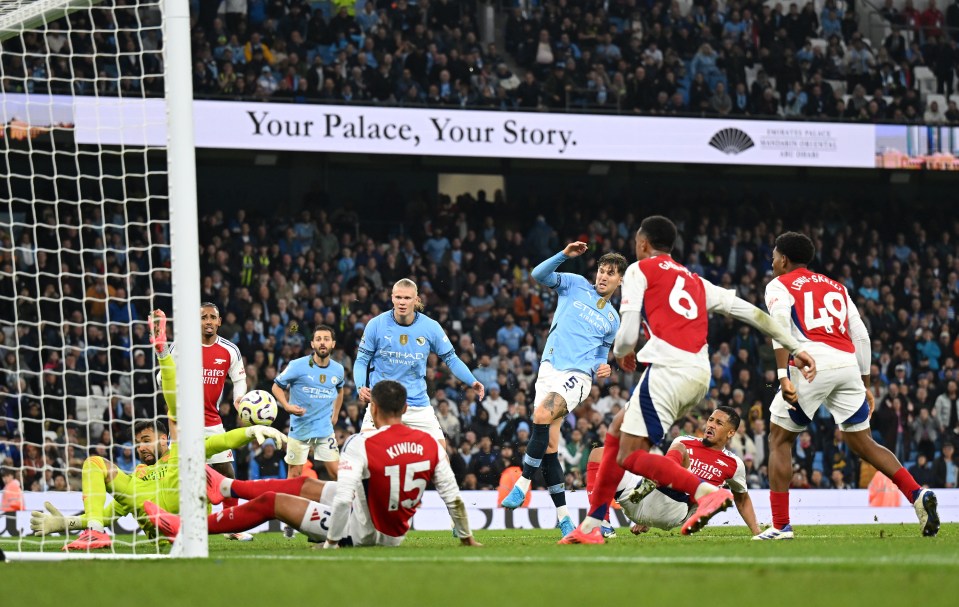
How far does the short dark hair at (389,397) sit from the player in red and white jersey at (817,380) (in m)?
2.82

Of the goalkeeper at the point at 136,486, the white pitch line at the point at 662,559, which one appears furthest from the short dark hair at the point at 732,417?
the goalkeeper at the point at 136,486

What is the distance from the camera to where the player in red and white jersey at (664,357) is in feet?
25.6

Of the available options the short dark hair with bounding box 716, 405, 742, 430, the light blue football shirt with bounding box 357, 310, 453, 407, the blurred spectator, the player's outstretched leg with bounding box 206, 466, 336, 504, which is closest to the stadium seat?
the blurred spectator

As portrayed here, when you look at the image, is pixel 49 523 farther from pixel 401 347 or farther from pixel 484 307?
pixel 484 307

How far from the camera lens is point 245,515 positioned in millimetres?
8164

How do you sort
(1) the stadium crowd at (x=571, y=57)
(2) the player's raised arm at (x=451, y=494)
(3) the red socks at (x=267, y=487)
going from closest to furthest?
(2) the player's raised arm at (x=451, y=494) → (3) the red socks at (x=267, y=487) → (1) the stadium crowd at (x=571, y=57)

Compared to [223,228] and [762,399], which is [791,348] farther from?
[223,228]

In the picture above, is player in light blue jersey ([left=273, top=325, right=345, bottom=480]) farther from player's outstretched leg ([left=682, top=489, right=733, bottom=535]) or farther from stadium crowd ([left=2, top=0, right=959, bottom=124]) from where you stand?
stadium crowd ([left=2, top=0, right=959, bottom=124])

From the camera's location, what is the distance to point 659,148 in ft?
75.9

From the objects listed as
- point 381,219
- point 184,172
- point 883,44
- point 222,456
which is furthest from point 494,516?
point 883,44

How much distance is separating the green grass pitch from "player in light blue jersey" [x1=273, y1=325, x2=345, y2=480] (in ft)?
17.2

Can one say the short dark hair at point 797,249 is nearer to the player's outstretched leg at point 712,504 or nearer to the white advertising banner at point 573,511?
the player's outstretched leg at point 712,504

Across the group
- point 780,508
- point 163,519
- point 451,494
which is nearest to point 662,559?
point 451,494

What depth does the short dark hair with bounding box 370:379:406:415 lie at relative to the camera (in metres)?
7.75
